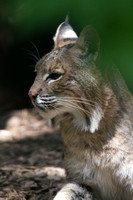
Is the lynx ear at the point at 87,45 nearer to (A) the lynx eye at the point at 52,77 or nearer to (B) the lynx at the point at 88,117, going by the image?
(B) the lynx at the point at 88,117

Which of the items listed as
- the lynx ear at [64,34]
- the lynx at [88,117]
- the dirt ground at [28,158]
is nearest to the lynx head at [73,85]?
the lynx at [88,117]

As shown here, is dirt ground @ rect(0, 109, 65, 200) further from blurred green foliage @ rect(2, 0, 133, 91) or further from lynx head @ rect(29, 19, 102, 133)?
blurred green foliage @ rect(2, 0, 133, 91)

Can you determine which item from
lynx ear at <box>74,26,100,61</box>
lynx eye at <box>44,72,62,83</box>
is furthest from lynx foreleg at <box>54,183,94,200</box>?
lynx ear at <box>74,26,100,61</box>

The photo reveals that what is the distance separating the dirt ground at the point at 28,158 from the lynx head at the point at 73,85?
119 centimetres

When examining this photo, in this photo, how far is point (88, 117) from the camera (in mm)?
3381

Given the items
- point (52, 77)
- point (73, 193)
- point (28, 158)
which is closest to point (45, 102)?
point (52, 77)

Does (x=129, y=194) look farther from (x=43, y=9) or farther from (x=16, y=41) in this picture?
(x=16, y=41)

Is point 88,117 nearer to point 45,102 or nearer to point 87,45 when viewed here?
point 45,102

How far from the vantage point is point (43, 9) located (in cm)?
91

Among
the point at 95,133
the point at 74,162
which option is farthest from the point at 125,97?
the point at 74,162

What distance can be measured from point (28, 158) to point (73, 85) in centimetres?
271

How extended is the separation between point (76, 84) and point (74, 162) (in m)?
0.93

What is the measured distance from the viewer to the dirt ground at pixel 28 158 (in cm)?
401

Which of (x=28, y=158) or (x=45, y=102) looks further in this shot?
(x=28, y=158)
